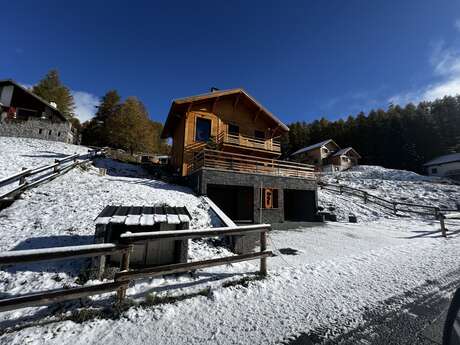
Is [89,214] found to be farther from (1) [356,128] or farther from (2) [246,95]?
(1) [356,128]

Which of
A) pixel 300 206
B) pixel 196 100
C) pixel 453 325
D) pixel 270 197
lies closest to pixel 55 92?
pixel 196 100

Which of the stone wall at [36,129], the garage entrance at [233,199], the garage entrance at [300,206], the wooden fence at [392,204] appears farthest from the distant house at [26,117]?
the wooden fence at [392,204]

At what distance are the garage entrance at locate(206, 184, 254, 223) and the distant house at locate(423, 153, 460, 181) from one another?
51.8 meters

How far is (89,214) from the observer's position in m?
7.40

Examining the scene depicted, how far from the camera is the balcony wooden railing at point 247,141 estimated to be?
17884 millimetres

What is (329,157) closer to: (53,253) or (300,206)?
(300,206)

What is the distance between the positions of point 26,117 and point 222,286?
33.1 m

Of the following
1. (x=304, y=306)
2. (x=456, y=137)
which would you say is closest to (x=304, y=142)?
(x=456, y=137)

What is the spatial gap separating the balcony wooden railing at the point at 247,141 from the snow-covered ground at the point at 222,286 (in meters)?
10.0

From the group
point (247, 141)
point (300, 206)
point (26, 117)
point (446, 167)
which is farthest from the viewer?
point (446, 167)

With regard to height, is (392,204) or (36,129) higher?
(36,129)

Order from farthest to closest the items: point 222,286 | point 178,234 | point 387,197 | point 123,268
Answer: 1. point 387,197
2. point 222,286
3. point 178,234
4. point 123,268

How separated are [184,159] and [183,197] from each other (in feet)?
21.1

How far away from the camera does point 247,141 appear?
19672mm
